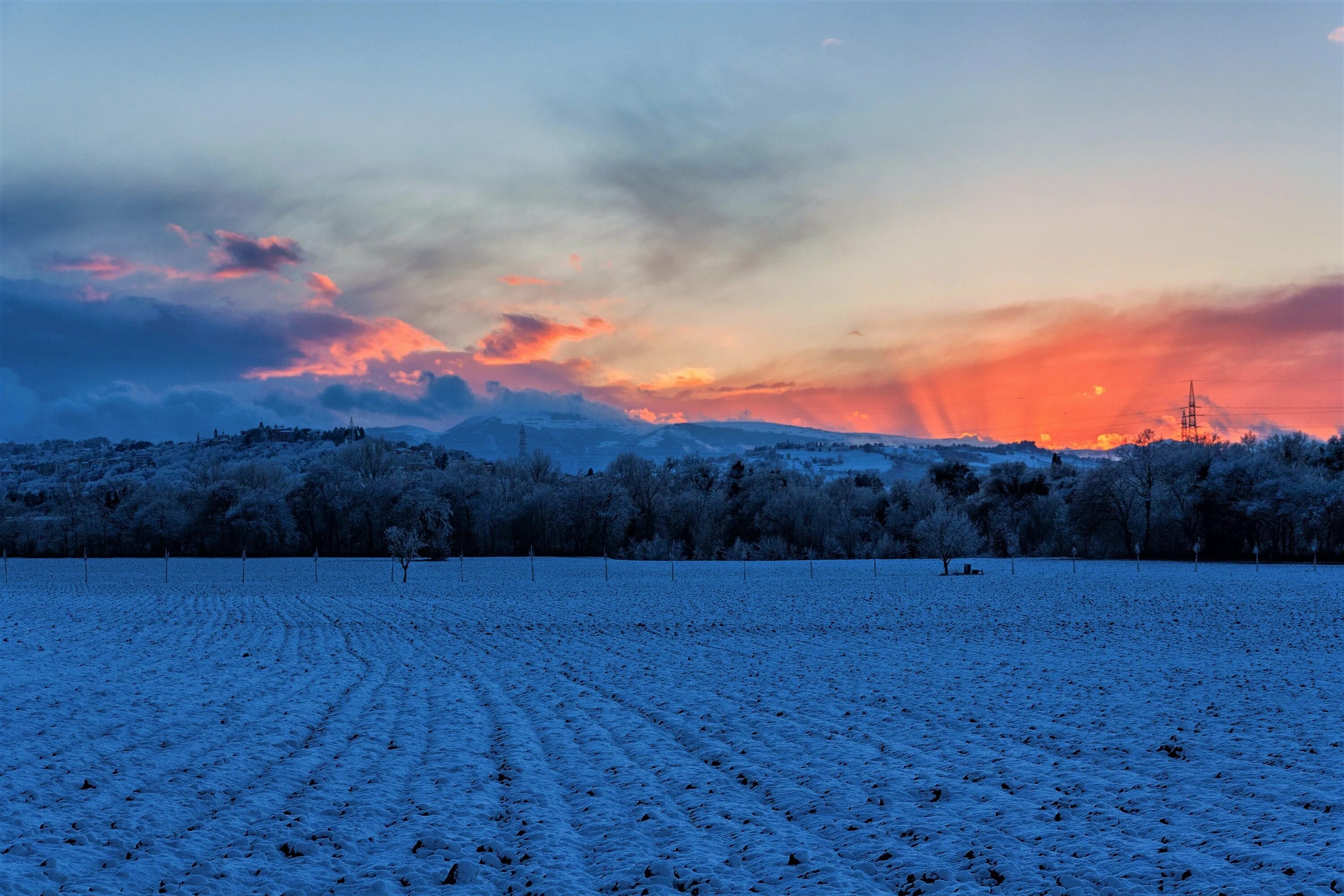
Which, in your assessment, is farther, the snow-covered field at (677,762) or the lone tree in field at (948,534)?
the lone tree in field at (948,534)

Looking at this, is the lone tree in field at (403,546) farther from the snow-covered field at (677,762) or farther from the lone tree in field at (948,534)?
the lone tree in field at (948,534)

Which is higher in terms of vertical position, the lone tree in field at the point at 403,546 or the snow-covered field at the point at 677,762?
the lone tree in field at the point at 403,546

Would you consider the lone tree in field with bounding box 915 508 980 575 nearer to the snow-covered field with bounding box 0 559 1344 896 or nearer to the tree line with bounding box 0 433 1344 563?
the tree line with bounding box 0 433 1344 563

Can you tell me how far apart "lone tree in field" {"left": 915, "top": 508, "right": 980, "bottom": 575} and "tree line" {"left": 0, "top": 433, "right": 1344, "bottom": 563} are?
0.67 metres

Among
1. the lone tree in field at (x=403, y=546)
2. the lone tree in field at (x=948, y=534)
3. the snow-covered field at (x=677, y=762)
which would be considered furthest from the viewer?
the lone tree in field at (x=948, y=534)

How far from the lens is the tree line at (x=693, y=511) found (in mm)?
70875

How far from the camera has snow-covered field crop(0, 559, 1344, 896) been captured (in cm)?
704

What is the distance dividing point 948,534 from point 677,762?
5316 cm

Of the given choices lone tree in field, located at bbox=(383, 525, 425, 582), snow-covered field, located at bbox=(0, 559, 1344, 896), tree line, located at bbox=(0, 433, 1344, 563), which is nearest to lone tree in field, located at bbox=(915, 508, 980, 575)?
tree line, located at bbox=(0, 433, 1344, 563)

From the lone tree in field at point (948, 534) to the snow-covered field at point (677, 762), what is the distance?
3374cm

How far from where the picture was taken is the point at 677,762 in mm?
10375

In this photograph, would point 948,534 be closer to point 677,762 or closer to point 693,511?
point 693,511

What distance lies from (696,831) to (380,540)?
3403 inches

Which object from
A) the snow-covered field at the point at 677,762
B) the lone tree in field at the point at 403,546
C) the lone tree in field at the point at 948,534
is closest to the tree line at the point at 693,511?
the lone tree in field at the point at 948,534
